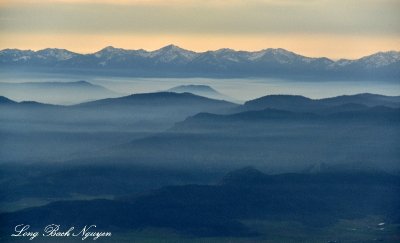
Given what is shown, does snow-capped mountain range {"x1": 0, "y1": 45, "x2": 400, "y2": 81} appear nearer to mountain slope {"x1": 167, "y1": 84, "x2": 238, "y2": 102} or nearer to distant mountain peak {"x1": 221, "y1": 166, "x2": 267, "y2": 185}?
mountain slope {"x1": 167, "y1": 84, "x2": 238, "y2": 102}

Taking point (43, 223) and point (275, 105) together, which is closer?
point (43, 223)

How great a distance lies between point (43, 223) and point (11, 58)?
3140 millimetres

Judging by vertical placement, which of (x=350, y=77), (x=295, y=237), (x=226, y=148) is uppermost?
(x=350, y=77)

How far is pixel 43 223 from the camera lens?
17.2 metres

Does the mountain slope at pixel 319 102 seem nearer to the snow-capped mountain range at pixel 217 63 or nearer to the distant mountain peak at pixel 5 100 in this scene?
the snow-capped mountain range at pixel 217 63

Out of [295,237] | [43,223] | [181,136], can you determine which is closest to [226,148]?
[181,136]

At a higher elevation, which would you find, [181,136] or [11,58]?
[11,58]

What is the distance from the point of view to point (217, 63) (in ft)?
60.4

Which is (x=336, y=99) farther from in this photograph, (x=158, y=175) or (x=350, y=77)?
(x=158, y=175)

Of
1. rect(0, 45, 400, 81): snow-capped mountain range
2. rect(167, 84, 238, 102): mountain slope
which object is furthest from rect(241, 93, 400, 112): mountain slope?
rect(167, 84, 238, 102): mountain slope

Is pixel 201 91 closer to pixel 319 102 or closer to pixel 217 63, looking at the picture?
pixel 217 63

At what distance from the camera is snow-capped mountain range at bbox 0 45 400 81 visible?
60.3ft

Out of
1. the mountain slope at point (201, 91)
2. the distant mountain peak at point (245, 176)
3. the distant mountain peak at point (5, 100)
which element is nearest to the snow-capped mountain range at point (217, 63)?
the mountain slope at point (201, 91)

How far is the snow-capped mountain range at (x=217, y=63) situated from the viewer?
18.4 meters
